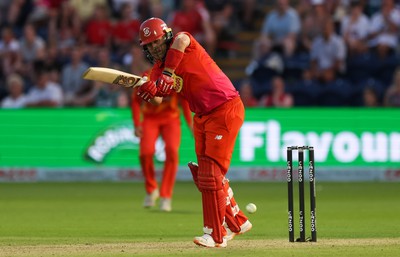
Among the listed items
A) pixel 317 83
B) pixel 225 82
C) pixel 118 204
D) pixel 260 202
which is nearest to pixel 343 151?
pixel 317 83

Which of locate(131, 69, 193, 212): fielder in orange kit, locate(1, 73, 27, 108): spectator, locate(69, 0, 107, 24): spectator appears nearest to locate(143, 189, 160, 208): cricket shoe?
locate(131, 69, 193, 212): fielder in orange kit

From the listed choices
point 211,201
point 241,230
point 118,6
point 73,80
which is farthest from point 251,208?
point 118,6

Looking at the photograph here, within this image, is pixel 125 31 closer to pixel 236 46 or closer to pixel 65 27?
pixel 65 27

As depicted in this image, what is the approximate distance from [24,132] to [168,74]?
10254 millimetres

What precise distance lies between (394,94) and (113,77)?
1084cm

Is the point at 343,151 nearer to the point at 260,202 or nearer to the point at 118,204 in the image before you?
the point at 260,202

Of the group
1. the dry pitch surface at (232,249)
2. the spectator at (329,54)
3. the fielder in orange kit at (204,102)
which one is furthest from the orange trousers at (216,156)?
the spectator at (329,54)

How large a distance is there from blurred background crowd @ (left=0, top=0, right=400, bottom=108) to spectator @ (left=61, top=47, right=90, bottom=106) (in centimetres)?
2

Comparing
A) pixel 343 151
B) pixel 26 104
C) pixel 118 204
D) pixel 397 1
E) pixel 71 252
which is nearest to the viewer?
pixel 71 252

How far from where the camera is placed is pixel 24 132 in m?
19.4

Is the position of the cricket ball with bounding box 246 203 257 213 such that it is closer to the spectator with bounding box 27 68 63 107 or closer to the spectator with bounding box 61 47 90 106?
the spectator with bounding box 27 68 63 107

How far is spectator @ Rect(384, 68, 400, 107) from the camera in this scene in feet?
64.7

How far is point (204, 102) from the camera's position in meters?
9.77

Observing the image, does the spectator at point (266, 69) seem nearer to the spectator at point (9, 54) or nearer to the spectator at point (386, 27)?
the spectator at point (386, 27)
